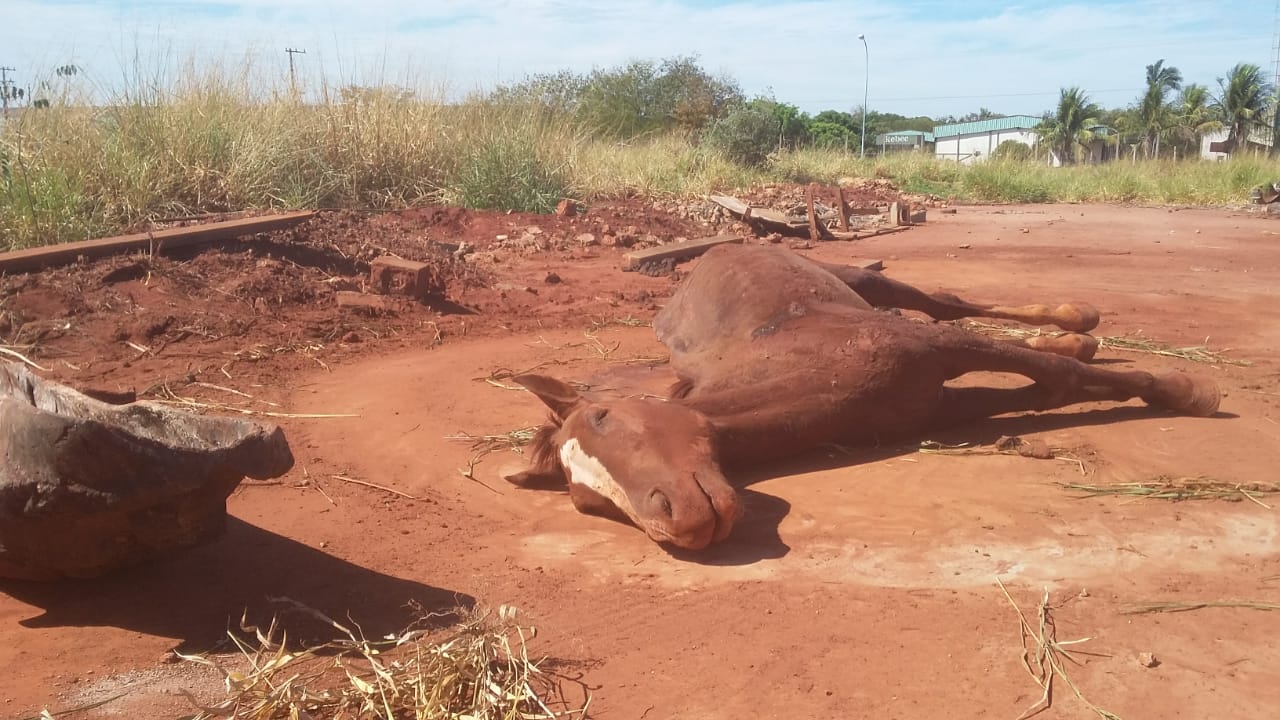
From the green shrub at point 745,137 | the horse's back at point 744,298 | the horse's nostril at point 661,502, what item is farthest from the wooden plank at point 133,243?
the green shrub at point 745,137

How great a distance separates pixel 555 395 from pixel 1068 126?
5369 cm

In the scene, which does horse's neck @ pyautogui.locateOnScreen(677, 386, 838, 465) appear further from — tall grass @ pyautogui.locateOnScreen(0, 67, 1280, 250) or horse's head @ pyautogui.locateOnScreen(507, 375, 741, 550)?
tall grass @ pyautogui.locateOnScreen(0, 67, 1280, 250)

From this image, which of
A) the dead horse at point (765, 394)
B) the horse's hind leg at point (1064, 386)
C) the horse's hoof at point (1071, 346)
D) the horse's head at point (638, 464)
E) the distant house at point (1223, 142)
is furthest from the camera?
the distant house at point (1223, 142)

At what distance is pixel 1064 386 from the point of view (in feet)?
15.4

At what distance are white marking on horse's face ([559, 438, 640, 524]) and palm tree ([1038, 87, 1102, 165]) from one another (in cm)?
5170

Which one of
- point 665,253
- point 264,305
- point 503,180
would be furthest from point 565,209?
point 264,305

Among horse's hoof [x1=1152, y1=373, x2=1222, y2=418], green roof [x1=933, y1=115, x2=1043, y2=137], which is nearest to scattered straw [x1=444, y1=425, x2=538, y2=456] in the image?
horse's hoof [x1=1152, y1=373, x2=1222, y2=418]

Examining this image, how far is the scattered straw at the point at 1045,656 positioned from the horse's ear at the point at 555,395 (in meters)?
1.88

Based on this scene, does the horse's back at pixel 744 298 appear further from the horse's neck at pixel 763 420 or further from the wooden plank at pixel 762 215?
the wooden plank at pixel 762 215

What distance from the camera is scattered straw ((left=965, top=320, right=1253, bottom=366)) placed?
236 inches

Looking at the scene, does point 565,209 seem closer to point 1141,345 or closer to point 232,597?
point 1141,345

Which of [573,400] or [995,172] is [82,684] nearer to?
[573,400]

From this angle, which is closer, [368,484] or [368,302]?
[368,484]

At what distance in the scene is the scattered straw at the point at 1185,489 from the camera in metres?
3.79
